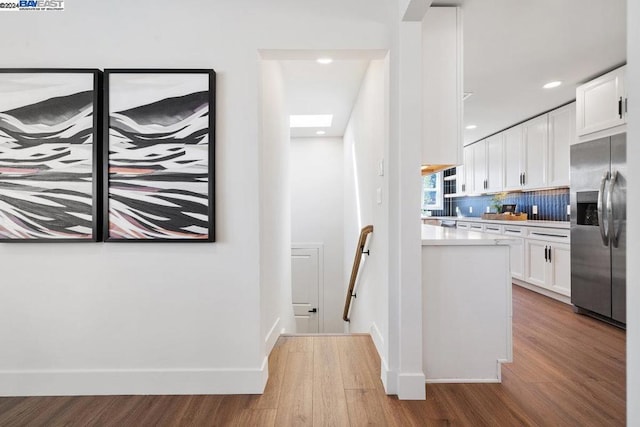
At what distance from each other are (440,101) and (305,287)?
13.2 ft

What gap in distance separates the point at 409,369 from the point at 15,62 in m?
2.94

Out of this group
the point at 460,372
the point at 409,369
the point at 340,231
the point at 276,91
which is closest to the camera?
the point at 409,369

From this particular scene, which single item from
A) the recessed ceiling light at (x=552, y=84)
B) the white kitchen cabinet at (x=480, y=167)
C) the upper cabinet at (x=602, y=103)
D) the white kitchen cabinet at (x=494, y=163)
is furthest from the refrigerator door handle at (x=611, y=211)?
the white kitchen cabinet at (x=480, y=167)

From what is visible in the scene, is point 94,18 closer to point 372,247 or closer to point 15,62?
point 15,62

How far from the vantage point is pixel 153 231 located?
1937mm

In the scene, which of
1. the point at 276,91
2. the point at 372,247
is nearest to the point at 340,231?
the point at 372,247

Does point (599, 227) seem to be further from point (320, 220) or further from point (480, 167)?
point (320, 220)

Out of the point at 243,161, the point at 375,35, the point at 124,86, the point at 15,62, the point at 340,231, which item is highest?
the point at 375,35

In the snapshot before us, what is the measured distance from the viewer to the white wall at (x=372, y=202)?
213cm

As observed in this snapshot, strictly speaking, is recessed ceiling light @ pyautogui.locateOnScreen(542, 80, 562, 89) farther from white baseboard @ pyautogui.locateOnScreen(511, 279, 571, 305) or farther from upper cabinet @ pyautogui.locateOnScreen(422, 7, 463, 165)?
white baseboard @ pyautogui.locateOnScreen(511, 279, 571, 305)

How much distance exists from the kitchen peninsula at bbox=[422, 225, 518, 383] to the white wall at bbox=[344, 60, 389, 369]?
0.30m

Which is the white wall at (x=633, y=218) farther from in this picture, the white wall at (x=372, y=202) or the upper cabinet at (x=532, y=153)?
the upper cabinet at (x=532, y=153)

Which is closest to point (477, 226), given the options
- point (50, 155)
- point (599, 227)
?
point (599, 227)

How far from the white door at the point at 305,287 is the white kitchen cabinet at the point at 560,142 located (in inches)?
143
